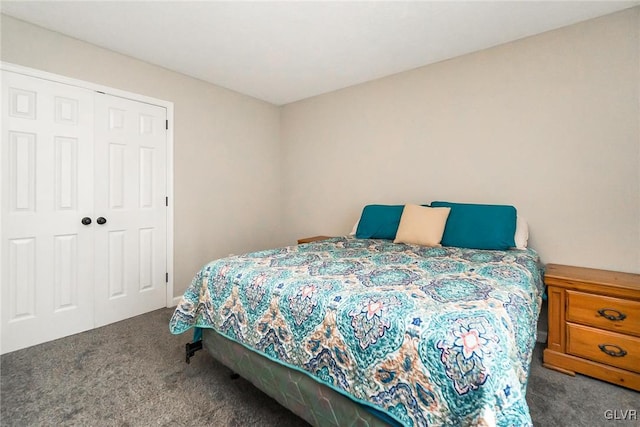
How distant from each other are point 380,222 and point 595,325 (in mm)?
1676

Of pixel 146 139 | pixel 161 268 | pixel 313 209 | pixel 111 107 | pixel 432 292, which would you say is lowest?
pixel 161 268

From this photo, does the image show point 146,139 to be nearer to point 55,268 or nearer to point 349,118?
point 55,268

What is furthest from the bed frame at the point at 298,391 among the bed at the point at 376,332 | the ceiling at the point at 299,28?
the ceiling at the point at 299,28

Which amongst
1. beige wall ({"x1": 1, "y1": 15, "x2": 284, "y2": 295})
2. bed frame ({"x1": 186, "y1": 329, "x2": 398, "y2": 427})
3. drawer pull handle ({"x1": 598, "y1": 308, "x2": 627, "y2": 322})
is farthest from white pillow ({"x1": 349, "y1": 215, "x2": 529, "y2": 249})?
beige wall ({"x1": 1, "y1": 15, "x2": 284, "y2": 295})

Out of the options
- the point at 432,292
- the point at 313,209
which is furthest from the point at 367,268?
the point at 313,209

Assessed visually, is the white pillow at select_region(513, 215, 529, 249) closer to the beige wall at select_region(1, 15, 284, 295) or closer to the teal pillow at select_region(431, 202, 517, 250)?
the teal pillow at select_region(431, 202, 517, 250)

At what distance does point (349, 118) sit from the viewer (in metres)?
3.59

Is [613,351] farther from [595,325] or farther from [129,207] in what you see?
[129,207]

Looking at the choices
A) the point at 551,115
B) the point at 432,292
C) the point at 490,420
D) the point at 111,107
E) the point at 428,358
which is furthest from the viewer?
the point at 111,107

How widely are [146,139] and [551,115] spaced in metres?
3.57

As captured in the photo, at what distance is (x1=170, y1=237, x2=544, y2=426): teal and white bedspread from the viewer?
893 mm

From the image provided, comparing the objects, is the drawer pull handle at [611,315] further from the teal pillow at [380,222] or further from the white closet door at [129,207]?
the white closet door at [129,207]

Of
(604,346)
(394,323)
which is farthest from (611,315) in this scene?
(394,323)

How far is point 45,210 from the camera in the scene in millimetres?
2338
